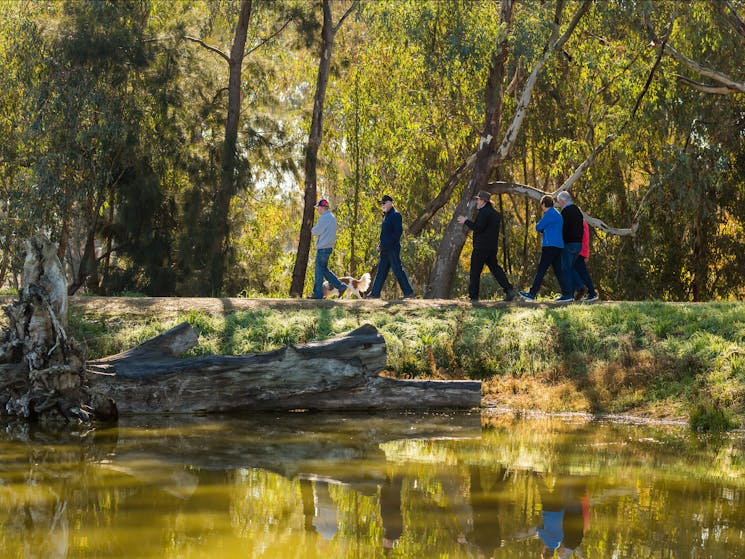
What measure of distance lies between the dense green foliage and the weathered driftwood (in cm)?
1172

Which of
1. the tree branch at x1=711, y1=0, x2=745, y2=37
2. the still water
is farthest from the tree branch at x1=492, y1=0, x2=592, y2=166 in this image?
the still water

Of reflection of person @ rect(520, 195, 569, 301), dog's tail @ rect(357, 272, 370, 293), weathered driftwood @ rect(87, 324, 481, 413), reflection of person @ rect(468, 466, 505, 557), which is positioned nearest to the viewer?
reflection of person @ rect(468, 466, 505, 557)

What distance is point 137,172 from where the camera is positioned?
28.4 meters

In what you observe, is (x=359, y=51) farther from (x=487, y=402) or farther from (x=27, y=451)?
(x=27, y=451)

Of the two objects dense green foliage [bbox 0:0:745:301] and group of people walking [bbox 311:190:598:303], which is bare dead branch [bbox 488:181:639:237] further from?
group of people walking [bbox 311:190:598:303]

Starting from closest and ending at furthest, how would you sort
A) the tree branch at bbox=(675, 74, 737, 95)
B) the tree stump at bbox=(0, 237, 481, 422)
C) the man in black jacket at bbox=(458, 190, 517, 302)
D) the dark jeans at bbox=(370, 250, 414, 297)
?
the tree stump at bbox=(0, 237, 481, 422) → the man in black jacket at bbox=(458, 190, 517, 302) → the dark jeans at bbox=(370, 250, 414, 297) → the tree branch at bbox=(675, 74, 737, 95)

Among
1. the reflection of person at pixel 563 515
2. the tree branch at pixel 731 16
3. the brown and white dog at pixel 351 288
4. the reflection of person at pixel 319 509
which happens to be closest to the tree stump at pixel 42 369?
the reflection of person at pixel 319 509

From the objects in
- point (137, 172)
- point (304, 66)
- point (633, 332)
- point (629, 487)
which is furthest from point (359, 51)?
point (629, 487)

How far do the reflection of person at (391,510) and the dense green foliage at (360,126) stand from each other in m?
16.0

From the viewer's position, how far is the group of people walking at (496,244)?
17828 mm

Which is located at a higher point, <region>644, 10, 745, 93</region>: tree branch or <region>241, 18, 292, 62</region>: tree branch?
<region>241, 18, 292, 62</region>: tree branch

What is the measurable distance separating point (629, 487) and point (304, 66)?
26.7m

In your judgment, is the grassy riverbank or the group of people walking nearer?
the grassy riverbank

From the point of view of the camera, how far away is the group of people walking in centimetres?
1783
